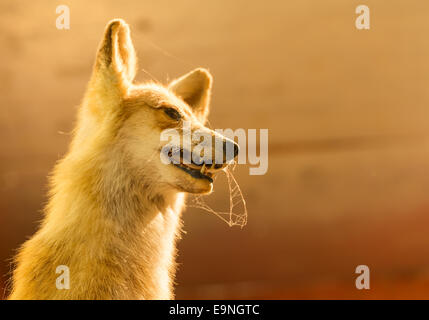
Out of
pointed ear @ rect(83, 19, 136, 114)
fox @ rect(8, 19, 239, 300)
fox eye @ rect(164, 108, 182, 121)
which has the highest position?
pointed ear @ rect(83, 19, 136, 114)

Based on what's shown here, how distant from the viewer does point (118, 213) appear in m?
1.47

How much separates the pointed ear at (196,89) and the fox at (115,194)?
20 centimetres

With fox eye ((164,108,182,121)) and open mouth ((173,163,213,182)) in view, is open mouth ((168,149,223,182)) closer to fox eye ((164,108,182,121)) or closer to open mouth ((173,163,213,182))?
open mouth ((173,163,213,182))

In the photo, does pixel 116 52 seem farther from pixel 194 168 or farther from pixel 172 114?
pixel 194 168

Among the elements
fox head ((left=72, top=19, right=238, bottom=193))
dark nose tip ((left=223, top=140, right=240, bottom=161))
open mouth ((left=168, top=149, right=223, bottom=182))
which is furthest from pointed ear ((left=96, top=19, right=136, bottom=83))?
dark nose tip ((left=223, top=140, right=240, bottom=161))

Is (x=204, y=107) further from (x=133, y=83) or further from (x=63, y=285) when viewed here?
(x=63, y=285)

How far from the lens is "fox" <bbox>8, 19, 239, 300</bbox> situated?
1372 millimetres

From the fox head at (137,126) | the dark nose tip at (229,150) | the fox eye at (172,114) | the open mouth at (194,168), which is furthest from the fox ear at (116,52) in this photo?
the dark nose tip at (229,150)

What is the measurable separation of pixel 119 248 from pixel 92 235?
94 mm

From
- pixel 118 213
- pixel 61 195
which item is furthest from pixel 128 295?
pixel 61 195

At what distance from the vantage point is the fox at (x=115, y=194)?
1.37 m

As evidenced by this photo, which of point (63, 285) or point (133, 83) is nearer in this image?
point (63, 285)

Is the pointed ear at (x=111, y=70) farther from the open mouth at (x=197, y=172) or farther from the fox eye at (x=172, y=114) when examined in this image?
the open mouth at (x=197, y=172)
